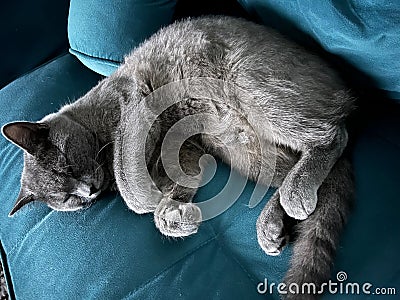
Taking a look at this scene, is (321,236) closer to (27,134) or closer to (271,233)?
(271,233)

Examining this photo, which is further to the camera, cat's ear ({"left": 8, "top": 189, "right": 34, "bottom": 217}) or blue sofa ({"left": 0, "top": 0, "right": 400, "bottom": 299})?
cat's ear ({"left": 8, "top": 189, "right": 34, "bottom": 217})

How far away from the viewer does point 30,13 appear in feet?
6.06

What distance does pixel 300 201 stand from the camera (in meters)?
1.15

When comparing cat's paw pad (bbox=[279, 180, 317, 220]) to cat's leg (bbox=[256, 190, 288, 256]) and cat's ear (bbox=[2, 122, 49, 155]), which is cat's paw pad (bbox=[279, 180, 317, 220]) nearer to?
cat's leg (bbox=[256, 190, 288, 256])

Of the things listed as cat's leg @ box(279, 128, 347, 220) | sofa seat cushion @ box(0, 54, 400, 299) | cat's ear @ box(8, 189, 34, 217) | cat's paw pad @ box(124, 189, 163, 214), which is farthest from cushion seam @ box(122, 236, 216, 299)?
cat's ear @ box(8, 189, 34, 217)

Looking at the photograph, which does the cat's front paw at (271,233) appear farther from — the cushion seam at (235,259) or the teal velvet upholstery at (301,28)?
the teal velvet upholstery at (301,28)

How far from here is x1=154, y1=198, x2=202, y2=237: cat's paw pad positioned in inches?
48.8

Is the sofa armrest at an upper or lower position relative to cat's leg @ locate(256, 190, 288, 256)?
upper

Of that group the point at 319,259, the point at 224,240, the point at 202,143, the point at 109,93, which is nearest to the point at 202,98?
the point at 202,143

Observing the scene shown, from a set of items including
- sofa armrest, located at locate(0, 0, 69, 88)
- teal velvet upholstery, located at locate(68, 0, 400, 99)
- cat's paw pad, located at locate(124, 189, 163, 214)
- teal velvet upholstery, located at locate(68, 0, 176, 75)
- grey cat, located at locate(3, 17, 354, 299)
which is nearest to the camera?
teal velvet upholstery, located at locate(68, 0, 400, 99)

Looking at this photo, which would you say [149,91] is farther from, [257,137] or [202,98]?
[257,137]

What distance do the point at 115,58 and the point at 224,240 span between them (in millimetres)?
648

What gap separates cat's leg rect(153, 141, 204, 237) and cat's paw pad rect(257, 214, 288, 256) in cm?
17

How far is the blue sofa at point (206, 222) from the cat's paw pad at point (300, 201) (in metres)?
0.09
